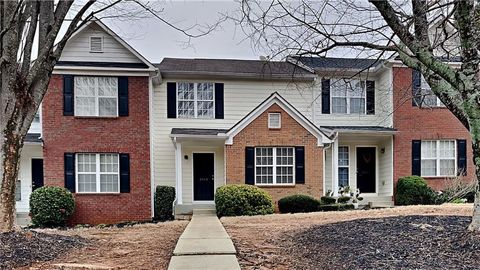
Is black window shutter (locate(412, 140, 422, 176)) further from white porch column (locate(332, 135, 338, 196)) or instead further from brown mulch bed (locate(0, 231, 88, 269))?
brown mulch bed (locate(0, 231, 88, 269))

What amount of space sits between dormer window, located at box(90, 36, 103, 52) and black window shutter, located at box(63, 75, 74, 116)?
1368 millimetres

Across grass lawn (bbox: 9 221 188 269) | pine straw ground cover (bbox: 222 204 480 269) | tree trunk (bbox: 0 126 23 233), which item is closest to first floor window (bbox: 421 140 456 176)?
pine straw ground cover (bbox: 222 204 480 269)

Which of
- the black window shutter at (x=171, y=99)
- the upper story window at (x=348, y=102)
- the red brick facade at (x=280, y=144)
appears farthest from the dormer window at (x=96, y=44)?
the upper story window at (x=348, y=102)

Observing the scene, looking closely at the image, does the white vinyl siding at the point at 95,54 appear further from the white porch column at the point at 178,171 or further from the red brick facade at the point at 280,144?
the red brick facade at the point at 280,144

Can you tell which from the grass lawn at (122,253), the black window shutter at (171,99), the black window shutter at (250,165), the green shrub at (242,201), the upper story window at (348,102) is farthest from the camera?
the upper story window at (348,102)

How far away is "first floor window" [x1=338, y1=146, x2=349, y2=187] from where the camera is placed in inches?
712

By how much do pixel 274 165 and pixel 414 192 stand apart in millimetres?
5744

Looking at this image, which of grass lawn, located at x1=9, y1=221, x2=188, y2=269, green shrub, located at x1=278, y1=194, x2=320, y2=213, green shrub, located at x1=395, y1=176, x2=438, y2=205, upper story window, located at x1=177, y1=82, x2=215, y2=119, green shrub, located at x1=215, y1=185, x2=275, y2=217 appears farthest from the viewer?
upper story window, located at x1=177, y1=82, x2=215, y2=119

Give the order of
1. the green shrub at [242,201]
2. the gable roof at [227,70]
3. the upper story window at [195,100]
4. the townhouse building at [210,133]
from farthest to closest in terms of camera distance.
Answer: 1. the upper story window at [195,100]
2. the gable roof at [227,70]
3. the townhouse building at [210,133]
4. the green shrub at [242,201]

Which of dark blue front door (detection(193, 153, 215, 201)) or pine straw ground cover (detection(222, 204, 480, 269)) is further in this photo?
dark blue front door (detection(193, 153, 215, 201))

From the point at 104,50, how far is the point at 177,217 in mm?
6927

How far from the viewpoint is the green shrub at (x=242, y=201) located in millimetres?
13447

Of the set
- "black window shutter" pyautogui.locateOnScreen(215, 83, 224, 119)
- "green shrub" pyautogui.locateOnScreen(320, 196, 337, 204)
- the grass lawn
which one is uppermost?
"black window shutter" pyautogui.locateOnScreen(215, 83, 224, 119)

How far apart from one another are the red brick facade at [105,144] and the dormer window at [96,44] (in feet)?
5.30
